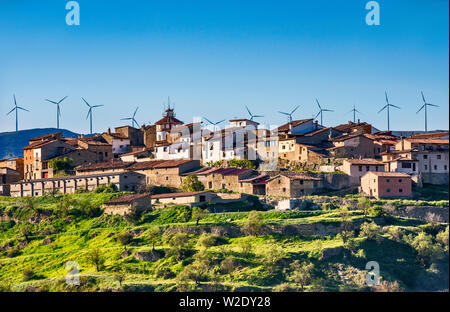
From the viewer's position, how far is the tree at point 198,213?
1854 inches

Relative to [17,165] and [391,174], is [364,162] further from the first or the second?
[17,165]

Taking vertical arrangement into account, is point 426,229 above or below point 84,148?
below

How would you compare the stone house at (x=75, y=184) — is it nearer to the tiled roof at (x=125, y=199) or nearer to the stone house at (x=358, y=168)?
the tiled roof at (x=125, y=199)

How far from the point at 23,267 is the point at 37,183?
1546 cm

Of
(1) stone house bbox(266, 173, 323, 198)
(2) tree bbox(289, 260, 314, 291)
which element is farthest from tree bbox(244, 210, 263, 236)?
(1) stone house bbox(266, 173, 323, 198)

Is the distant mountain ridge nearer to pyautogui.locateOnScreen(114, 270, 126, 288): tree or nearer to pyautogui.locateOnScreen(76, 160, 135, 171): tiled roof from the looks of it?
pyautogui.locateOnScreen(76, 160, 135, 171): tiled roof

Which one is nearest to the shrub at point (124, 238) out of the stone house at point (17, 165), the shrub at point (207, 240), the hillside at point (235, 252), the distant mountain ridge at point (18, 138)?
the hillside at point (235, 252)

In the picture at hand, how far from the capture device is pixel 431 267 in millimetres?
40469

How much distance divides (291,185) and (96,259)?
15523mm

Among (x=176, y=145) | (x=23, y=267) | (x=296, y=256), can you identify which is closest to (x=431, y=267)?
(x=296, y=256)

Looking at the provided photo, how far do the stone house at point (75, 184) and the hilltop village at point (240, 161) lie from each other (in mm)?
86

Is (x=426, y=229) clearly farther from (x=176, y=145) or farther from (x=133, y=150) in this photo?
(x=133, y=150)

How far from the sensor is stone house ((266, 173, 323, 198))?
49806mm
